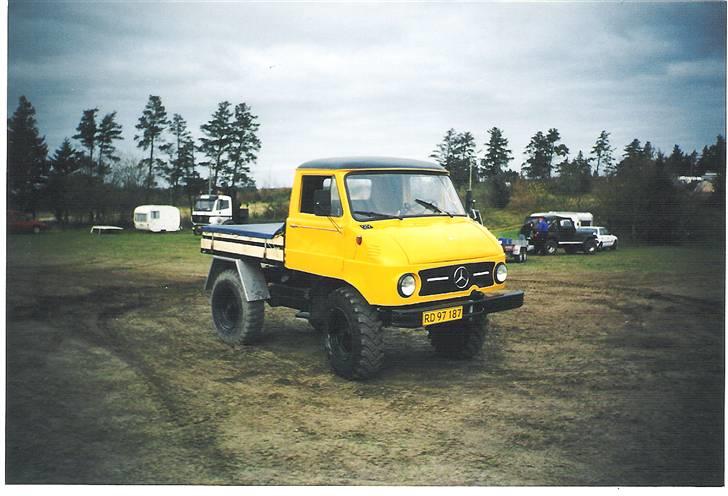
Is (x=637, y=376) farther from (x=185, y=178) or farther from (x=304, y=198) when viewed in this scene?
(x=185, y=178)

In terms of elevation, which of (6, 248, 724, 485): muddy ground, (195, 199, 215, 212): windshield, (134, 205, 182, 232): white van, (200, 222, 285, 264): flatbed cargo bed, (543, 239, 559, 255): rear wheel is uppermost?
(195, 199, 215, 212): windshield

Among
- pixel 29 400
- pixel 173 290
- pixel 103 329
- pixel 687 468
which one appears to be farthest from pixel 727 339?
pixel 173 290

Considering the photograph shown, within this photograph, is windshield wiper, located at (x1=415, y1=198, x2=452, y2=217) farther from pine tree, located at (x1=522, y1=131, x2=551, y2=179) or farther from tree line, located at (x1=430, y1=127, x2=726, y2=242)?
pine tree, located at (x1=522, y1=131, x2=551, y2=179)

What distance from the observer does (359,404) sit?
6.05 m

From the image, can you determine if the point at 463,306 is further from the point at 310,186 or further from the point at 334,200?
the point at 310,186

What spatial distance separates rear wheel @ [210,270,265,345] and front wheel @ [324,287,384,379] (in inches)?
65.4

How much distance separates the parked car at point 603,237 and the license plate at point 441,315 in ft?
31.4

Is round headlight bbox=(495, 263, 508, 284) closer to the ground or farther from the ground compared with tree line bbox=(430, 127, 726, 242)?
closer to the ground

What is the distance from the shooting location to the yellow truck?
6.25 m

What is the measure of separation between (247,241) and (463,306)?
3.11 m

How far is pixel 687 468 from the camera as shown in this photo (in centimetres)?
530

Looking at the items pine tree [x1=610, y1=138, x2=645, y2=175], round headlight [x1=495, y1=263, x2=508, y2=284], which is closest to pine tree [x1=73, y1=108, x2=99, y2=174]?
round headlight [x1=495, y1=263, x2=508, y2=284]
